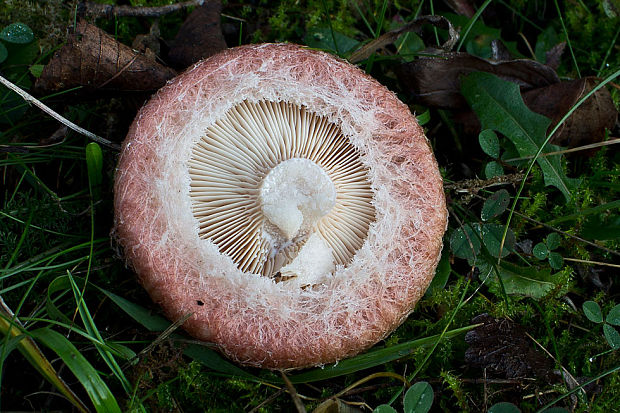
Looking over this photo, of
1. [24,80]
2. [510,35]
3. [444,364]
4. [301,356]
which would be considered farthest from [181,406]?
[510,35]

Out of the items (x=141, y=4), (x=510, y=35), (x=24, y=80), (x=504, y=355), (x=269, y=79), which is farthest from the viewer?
(x=510, y=35)

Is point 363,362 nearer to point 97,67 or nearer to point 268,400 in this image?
point 268,400

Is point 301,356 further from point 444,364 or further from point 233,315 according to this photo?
point 444,364

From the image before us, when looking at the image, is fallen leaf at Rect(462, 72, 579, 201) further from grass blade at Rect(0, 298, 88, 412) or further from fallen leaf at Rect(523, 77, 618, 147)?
grass blade at Rect(0, 298, 88, 412)

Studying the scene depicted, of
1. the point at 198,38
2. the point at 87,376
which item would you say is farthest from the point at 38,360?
the point at 198,38

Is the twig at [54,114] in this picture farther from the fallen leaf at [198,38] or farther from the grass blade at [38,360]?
the grass blade at [38,360]
